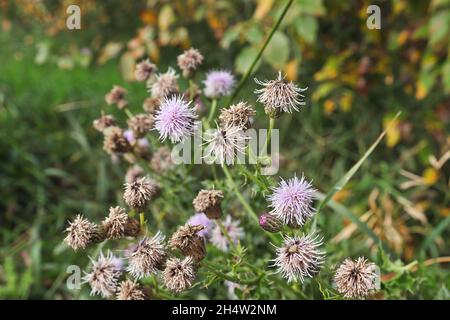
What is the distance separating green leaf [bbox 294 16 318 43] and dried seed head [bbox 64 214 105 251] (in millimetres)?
1213

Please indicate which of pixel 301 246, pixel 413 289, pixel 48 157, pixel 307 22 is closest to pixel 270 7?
pixel 307 22

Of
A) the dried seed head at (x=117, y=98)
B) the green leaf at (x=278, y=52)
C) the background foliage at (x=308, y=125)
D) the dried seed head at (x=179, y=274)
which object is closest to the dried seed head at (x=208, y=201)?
the dried seed head at (x=179, y=274)

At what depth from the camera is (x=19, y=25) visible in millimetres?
3902

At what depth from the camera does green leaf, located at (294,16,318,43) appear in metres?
2.06

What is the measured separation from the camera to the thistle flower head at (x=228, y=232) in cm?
133

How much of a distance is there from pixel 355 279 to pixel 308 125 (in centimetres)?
165

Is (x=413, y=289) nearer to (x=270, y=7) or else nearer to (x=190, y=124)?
(x=190, y=124)

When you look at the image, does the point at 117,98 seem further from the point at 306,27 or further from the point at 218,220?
the point at 306,27

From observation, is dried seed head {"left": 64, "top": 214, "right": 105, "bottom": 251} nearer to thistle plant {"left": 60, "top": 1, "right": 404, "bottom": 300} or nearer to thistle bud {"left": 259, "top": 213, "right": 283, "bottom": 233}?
thistle plant {"left": 60, "top": 1, "right": 404, "bottom": 300}

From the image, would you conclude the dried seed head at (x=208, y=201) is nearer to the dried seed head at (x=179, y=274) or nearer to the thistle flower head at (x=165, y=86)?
the dried seed head at (x=179, y=274)

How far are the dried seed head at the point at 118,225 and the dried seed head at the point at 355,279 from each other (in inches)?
14.1

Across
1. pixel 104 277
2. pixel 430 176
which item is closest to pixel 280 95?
pixel 104 277

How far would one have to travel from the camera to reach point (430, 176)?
224 centimetres
